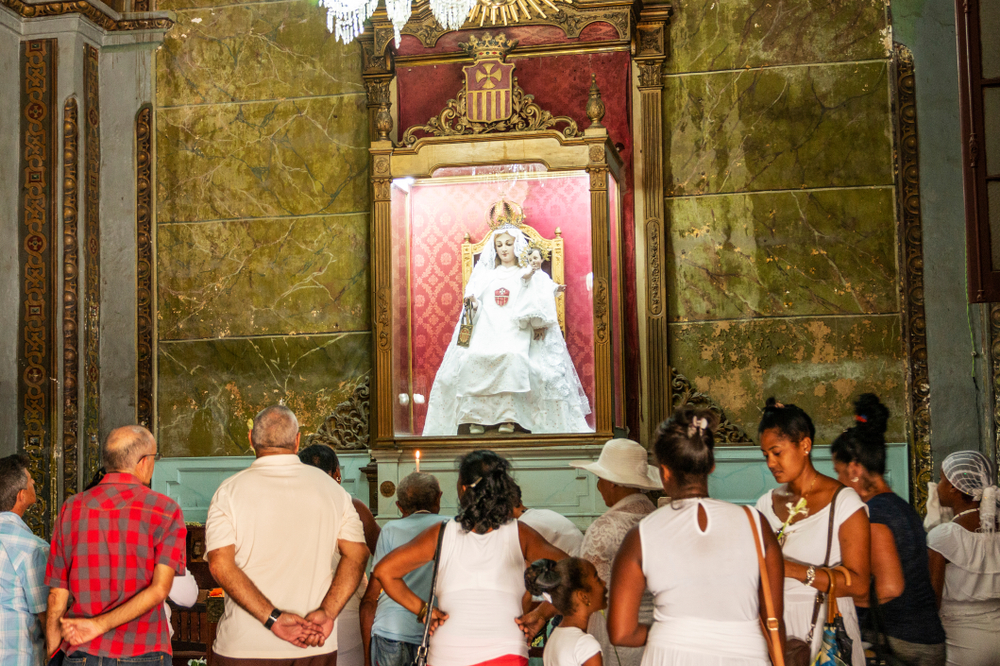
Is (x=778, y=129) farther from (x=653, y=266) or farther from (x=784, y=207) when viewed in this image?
(x=653, y=266)

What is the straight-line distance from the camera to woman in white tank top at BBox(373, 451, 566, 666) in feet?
12.0

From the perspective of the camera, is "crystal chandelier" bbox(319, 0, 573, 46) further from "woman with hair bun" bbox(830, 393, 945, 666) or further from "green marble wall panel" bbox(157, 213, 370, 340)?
"woman with hair bun" bbox(830, 393, 945, 666)

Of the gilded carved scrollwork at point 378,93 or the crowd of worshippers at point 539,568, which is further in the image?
the gilded carved scrollwork at point 378,93

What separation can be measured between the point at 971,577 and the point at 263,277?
228 inches

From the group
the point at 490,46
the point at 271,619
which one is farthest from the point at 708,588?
the point at 490,46

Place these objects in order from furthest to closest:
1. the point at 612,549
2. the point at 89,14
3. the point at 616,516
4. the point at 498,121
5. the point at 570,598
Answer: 1. the point at 89,14
2. the point at 498,121
3. the point at 616,516
4. the point at 612,549
5. the point at 570,598

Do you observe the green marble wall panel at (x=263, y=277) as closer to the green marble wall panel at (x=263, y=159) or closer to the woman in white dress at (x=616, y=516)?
the green marble wall panel at (x=263, y=159)

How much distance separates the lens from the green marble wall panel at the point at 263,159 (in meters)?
8.48

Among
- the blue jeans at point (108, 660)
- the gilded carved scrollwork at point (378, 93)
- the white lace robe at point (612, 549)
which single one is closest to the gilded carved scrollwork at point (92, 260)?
the gilded carved scrollwork at point (378, 93)

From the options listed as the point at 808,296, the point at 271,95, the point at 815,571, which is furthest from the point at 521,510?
the point at 271,95

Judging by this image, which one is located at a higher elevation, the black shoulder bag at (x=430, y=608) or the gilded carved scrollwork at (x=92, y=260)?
the gilded carved scrollwork at (x=92, y=260)

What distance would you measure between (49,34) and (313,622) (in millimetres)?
6290

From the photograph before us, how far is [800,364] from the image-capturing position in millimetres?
7820

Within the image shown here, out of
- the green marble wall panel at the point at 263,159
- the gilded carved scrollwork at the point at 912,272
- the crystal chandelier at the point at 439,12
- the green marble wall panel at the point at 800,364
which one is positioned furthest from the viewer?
the green marble wall panel at the point at 263,159
